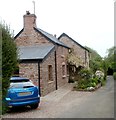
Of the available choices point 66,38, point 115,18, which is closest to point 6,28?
Answer: point 115,18

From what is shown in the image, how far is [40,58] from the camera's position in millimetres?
18219

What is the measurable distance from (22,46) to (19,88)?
38.0 feet

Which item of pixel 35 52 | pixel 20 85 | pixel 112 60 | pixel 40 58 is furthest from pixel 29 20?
pixel 112 60

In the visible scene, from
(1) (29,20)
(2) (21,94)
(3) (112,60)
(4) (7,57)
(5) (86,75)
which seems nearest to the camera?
(4) (7,57)

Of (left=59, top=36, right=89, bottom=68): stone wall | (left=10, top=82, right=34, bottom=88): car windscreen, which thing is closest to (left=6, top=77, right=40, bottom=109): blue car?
(left=10, top=82, right=34, bottom=88): car windscreen

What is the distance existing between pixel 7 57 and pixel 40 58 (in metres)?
8.20

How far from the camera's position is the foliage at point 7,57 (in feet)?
32.2

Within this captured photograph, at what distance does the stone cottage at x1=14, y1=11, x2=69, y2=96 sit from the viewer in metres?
18.5

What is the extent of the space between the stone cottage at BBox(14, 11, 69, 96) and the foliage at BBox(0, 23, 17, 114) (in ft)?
21.8

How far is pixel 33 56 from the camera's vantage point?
18.9 metres

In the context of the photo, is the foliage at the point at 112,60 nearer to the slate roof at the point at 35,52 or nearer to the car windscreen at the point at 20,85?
the slate roof at the point at 35,52

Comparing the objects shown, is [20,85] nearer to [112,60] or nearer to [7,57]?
[7,57]

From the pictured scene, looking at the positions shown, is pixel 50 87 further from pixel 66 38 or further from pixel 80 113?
pixel 66 38

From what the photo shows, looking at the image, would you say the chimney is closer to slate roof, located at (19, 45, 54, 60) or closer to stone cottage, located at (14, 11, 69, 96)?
stone cottage, located at (14, 11, 69, 96)
